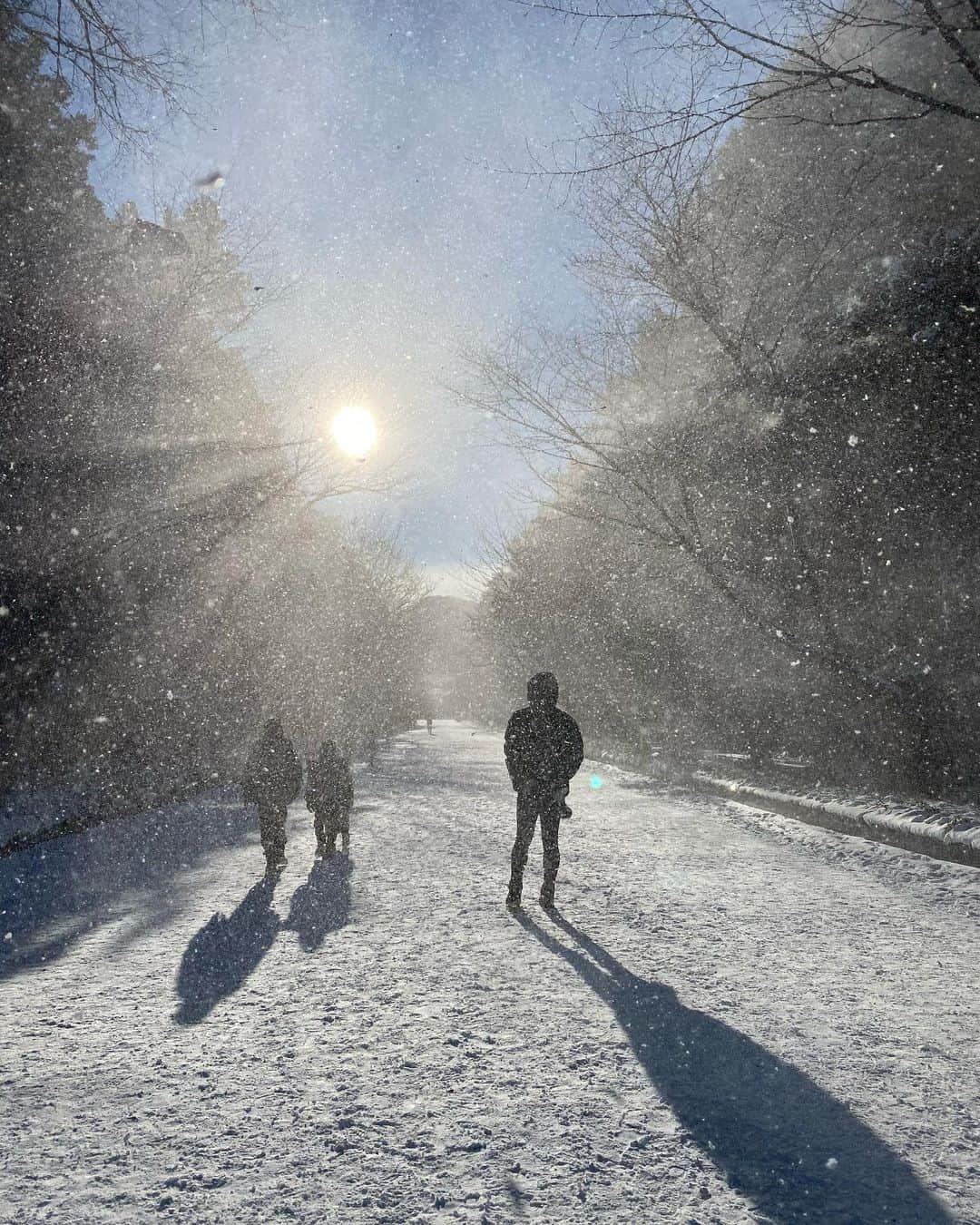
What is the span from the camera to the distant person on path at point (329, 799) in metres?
9.30

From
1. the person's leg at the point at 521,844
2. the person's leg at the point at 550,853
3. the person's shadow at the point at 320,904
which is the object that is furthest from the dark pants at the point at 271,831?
the person's leg at the point at 550,853

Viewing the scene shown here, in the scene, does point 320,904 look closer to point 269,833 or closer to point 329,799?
point 269,833

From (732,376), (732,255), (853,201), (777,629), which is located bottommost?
(777,629)

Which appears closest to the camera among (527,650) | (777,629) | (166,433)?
(777,629)

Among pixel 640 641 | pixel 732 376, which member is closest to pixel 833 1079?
pixel 732 376

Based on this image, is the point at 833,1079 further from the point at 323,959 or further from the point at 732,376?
the point at 732,376

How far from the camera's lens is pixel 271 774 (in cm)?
855

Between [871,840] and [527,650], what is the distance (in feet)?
122

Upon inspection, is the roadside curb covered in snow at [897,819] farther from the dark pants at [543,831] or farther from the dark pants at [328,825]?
the dark pants at [328,825]

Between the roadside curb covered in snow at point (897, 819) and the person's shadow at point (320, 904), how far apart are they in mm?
5798

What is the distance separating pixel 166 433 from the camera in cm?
1608

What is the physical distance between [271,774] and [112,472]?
8722 millimetres

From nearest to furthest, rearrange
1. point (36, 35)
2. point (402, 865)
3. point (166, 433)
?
point (36, 35), point (402, 865), point (166, 433)

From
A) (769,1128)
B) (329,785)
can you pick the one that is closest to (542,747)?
(769,1128)
